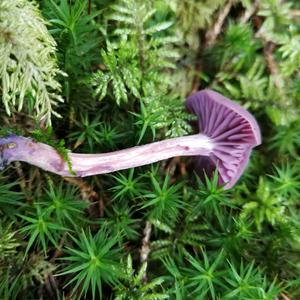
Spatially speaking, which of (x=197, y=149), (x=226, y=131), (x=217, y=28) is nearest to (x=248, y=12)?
(x=217, y=28)

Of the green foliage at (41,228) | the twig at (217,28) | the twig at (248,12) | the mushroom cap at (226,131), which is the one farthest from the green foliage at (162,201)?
the twig at (248,12)

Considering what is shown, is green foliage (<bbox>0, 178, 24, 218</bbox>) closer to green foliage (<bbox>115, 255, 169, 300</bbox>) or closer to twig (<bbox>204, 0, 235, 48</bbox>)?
green foliage (<bbox>115, 255, 169, 300</bbox>)

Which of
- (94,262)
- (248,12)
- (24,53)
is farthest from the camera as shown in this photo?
(248,12)

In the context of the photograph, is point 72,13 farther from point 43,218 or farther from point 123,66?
point 43,218

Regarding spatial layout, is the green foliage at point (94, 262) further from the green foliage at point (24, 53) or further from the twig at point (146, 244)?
the green foliage at point (24, 53)

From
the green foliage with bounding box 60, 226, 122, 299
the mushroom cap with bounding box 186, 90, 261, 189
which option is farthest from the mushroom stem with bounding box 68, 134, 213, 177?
the green foliage with bounding box 60, 226, 122, 299

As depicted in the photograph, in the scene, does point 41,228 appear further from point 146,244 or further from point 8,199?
point 146,244

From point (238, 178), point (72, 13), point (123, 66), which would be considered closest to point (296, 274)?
point (238, 178)

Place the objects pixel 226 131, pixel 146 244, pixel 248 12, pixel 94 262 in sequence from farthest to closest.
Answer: pixel 248 12
pixel 226 131
pixel 146 244
pixel 94 262
